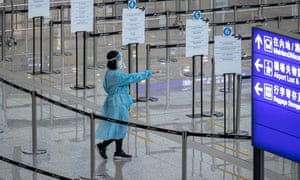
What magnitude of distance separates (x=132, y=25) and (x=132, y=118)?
1.86m

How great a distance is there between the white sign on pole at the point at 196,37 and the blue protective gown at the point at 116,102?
2.68 metres

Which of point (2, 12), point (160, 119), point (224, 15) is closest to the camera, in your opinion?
point (160, 119)

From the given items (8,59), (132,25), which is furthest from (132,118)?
(8,59)

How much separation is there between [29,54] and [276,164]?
919 centimetres

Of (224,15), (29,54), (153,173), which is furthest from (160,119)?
(224,15)

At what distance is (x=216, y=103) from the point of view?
17.6 meters

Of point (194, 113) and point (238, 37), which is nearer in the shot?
point (238, 37)

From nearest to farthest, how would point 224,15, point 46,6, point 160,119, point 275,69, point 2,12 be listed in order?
point 275,69 < point 160,119 < point 46,6 < point 2,12 < point 224,15

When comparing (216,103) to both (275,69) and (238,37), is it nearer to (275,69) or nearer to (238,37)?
(238,37)

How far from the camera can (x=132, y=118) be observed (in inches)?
648

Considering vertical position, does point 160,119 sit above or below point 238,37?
below

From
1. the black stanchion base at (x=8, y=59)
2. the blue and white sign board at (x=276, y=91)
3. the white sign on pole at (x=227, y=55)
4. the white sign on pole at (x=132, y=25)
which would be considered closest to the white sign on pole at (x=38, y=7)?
the black stanchion base at (x=8, y=59)

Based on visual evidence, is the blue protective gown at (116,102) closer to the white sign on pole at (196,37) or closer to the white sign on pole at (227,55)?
the white sign on pole at (227,55)

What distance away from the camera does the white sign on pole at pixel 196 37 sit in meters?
16.5
